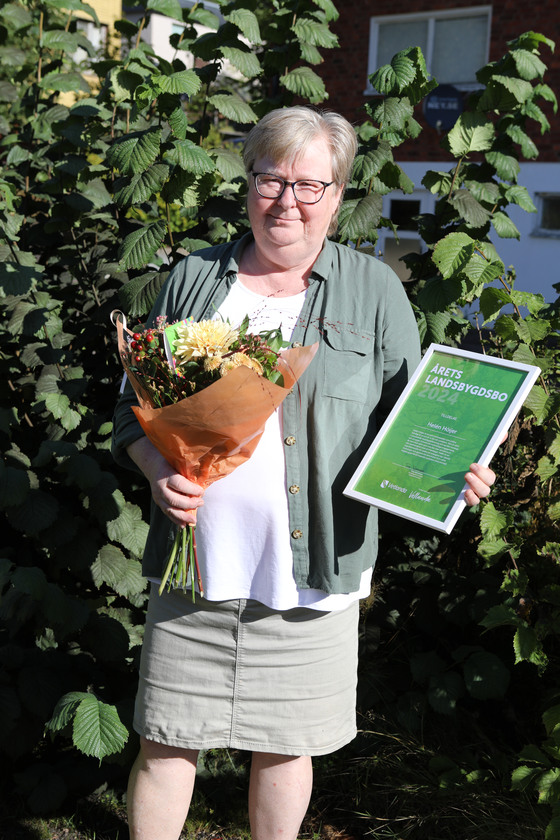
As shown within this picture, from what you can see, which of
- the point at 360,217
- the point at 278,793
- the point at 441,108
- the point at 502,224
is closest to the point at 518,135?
the point at 502,224

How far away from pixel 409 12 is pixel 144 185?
14.4m

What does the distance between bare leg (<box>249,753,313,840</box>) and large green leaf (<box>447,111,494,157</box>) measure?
2048 mm

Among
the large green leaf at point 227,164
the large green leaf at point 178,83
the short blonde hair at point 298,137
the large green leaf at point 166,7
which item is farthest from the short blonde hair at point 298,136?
the large green leaf at point 166,7

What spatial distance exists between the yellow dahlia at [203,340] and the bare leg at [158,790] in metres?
1.03

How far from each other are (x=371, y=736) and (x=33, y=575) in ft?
4.40

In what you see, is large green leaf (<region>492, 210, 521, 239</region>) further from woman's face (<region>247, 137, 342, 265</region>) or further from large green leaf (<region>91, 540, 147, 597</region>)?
large green leaf (<region>91, 540, 147, 597</region>)

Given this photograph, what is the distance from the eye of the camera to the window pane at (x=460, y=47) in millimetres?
15047

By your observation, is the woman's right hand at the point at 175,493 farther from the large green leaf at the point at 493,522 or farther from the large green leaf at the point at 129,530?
the large green leaf at the point at 493,522

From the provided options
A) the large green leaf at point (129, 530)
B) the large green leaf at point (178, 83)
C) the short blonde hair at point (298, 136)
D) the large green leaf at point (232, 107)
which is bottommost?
the large green leaf at point (129, 530)

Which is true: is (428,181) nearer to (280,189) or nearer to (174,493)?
(280,189)

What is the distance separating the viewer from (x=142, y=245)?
9.37 ft

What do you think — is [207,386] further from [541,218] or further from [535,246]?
[541,218]

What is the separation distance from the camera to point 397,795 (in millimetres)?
2863

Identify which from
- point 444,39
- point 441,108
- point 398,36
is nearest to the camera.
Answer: point 441,108
